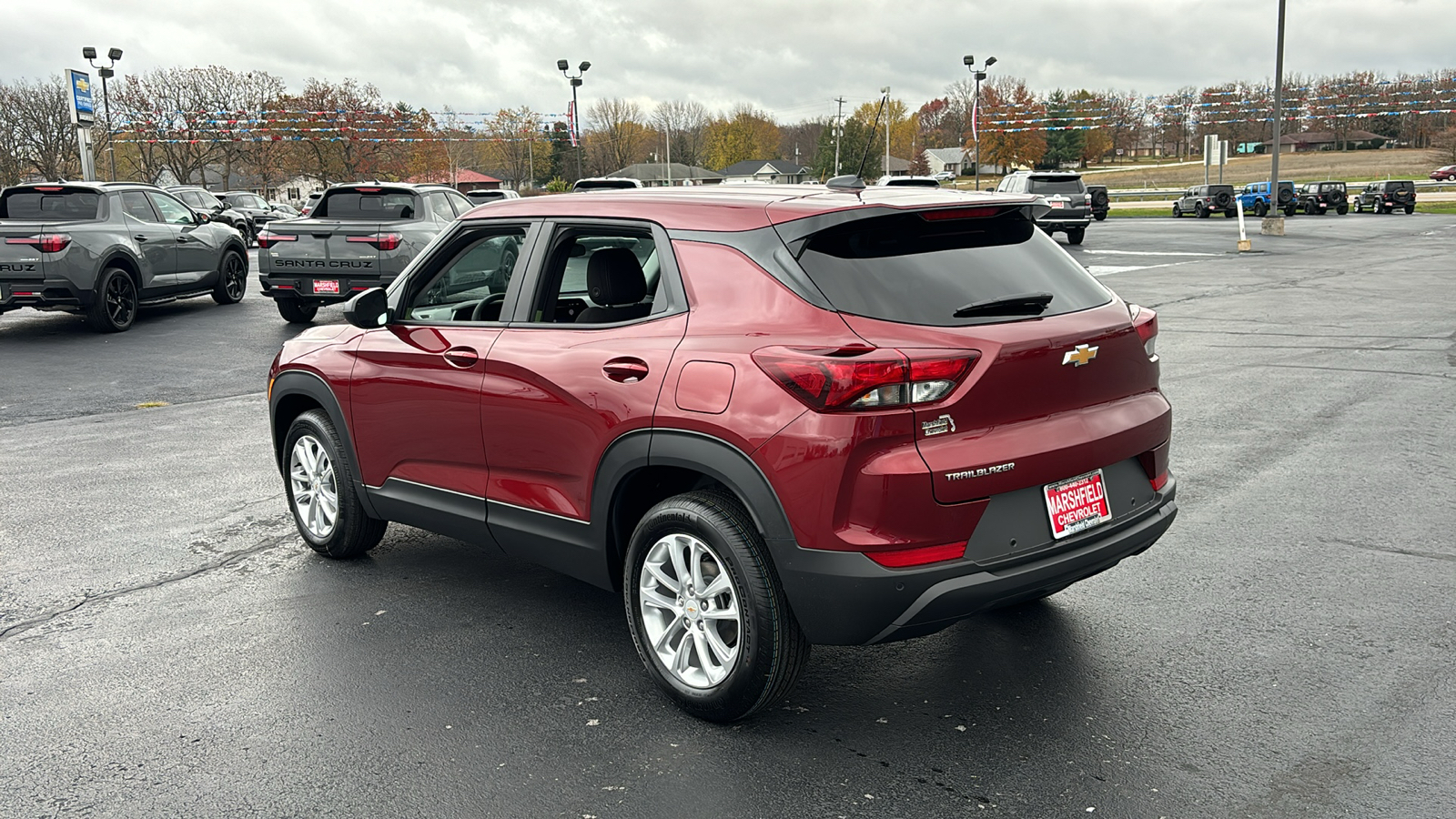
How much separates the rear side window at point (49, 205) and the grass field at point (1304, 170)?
74923 mm

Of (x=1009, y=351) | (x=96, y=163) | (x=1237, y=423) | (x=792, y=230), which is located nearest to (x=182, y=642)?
(x=792, y=230)

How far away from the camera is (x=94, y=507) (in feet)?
21.5

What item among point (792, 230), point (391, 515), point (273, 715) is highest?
point (792, 230)

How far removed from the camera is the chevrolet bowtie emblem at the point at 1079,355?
144 inches

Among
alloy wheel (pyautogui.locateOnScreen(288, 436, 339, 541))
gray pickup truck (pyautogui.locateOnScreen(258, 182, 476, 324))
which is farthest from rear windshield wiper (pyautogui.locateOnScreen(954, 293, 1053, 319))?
gray pickup truck (pyautogui.locateOnScreen(258, 182, 476, 324))

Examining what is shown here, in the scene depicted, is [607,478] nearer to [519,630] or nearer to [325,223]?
[519,630]

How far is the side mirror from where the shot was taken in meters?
5.06

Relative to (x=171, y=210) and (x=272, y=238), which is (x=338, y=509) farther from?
(x=171, y=210)

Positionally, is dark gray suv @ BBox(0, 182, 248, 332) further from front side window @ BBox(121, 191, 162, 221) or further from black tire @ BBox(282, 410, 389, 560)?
black tire @ BBox(282, 410, 389, 560)

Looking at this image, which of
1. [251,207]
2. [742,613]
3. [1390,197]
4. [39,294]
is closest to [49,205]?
[39,294]

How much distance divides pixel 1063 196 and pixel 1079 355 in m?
27.6

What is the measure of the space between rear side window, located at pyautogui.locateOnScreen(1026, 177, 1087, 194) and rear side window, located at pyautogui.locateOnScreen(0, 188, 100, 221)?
23.2 meters

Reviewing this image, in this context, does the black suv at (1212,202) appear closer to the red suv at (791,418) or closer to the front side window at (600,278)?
the red suv at (791,418)

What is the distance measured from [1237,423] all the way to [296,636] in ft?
20.8
